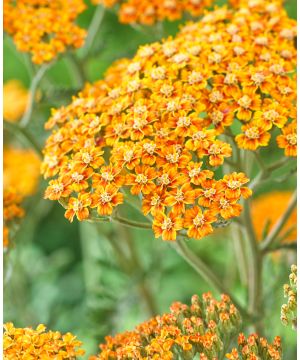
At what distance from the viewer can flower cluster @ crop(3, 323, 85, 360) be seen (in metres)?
1.31

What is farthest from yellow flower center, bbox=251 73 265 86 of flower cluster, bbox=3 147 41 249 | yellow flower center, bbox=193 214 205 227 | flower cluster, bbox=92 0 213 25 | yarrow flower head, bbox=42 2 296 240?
flower cluster, bbox=3 147 41 249

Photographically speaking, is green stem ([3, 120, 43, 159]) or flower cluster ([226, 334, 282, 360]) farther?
green stem ([3, 120, 43, 159])

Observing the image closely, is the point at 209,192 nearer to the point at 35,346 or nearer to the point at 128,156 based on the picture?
the point at 128,156

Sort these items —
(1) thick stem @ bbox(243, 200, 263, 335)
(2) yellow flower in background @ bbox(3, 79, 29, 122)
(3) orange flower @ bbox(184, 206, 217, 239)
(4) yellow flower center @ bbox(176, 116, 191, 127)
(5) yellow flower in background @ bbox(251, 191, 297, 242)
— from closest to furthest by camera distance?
(3) orange flower @ bbox(184, 206, 217, 239), (4) yellow flower center @ bbox(176, 116, 191, 127), (1) thick stem @ bbox(243, 200, 263, 335), (5) yellow flower in background @ bbox(251, 191, 297, 242), (2) yellow flower in background @ bbox(3, 79, 29, 122)

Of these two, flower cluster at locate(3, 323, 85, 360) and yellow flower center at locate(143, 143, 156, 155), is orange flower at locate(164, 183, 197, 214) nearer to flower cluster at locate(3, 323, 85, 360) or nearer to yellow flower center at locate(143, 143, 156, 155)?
yellow flower center at locate(143, 143, 156, 155)

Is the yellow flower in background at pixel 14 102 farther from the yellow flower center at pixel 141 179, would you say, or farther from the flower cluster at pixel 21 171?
the yellow flower center at pixel 141 179

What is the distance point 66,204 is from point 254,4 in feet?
2.28

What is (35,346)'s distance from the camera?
1.32m

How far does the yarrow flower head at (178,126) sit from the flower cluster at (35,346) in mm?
228

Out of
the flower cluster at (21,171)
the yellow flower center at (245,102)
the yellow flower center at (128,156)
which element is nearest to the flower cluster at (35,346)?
the yellow flower center at (128,156)

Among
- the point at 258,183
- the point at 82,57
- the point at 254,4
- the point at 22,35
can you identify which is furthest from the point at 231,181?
the point at 82,57

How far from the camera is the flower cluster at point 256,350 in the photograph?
4.17 ft

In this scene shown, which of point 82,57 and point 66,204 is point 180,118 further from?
point 82,57

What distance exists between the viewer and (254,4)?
1723 millimetres
